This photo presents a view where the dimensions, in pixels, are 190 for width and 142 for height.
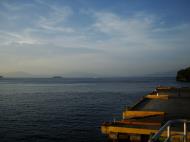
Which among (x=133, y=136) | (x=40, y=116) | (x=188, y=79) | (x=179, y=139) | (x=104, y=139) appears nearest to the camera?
(x=179, y=139)

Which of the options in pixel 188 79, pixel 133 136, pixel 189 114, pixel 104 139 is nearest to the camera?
pixel 133 136

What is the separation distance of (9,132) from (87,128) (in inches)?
311

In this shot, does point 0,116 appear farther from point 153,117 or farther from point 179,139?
point 179,139

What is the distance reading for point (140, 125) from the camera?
14.9 meters

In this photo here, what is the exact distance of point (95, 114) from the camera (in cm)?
3562

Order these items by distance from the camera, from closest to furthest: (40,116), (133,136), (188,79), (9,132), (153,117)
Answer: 1. (133,136)
2. (153,117)
3. (9,132)
4. (40,116)
5. (188,79)

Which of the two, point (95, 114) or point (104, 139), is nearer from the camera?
point (104, 139)

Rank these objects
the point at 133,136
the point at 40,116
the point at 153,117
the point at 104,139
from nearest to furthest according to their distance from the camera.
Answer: the point at 133,136, the point at 153,117, the point at 104,139, the point at 40,116

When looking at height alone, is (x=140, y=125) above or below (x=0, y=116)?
A: above

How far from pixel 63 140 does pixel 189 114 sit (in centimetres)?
1083

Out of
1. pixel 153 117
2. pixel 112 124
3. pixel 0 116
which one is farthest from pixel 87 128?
pixel 0 116

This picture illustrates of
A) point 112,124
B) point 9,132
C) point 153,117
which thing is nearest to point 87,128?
point 9,132

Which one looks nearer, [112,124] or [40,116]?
[112,124]

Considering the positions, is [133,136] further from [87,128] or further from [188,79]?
[188,79]
